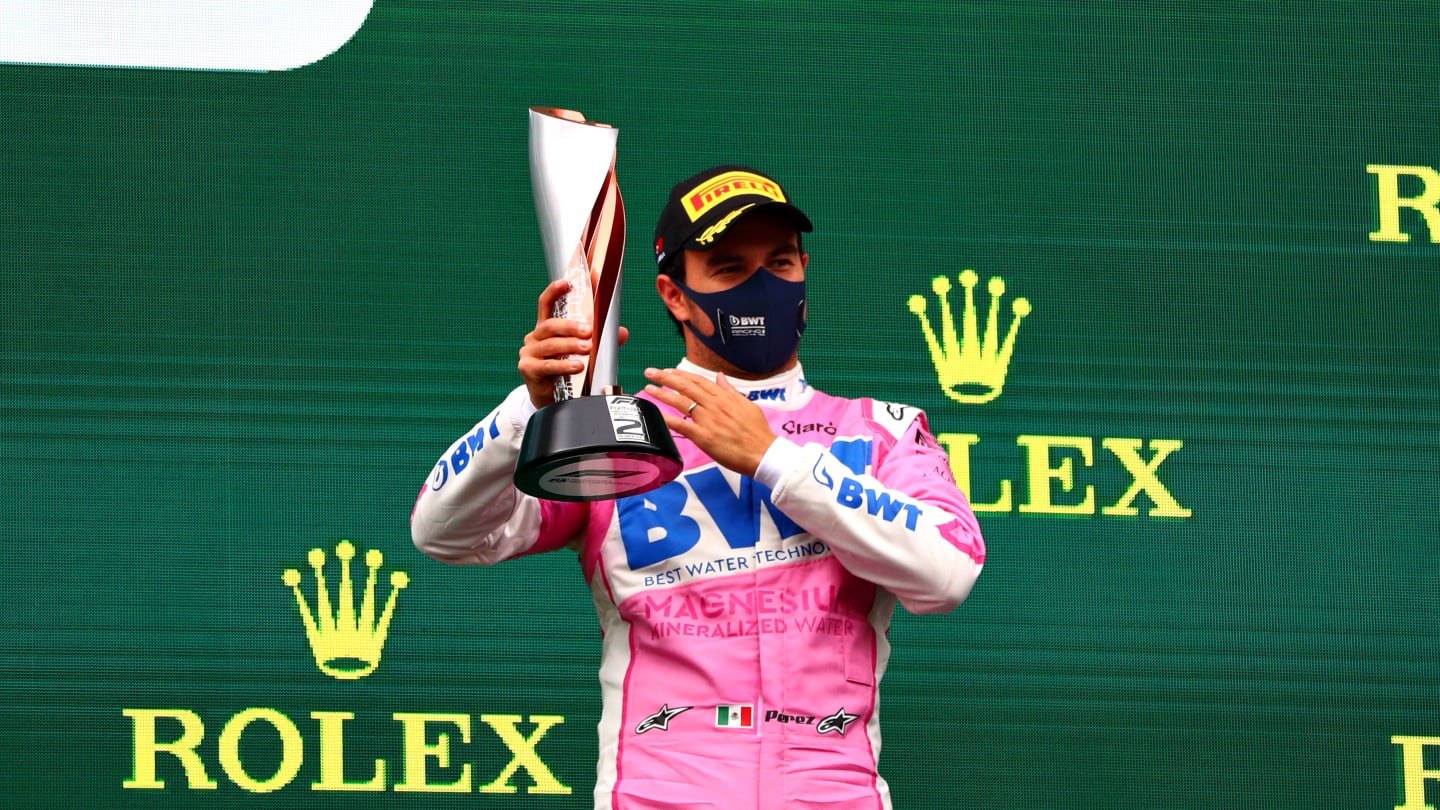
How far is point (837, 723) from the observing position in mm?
1577

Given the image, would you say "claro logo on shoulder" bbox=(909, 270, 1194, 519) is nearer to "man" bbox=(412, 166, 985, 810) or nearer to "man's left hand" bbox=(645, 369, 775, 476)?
"man" bbox=(412, 166, 985, 810)

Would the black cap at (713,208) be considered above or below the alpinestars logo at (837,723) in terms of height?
above

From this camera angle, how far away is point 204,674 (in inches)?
92.8

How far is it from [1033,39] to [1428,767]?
1209 millimetres

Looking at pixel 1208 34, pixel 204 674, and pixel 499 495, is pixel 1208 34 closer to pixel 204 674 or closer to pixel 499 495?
pixel 499 495

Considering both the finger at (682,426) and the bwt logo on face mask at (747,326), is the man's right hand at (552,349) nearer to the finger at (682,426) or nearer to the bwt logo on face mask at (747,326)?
the finger at (682,426)

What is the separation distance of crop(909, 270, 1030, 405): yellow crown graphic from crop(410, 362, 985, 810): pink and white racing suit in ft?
2.71

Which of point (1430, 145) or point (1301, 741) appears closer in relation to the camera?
point (1301, 741)

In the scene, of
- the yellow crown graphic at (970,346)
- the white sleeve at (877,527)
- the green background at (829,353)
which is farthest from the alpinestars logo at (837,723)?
the yellow crown graphic at (970,346)

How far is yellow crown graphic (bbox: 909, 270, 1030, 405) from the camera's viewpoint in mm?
2504

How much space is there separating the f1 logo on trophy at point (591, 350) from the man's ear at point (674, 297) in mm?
138

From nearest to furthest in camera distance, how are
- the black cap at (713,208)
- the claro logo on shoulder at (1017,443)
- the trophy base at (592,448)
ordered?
the trophy base at (592,448) < the black cap at (713,208) < the claro logo on shoulder at (1017,443)

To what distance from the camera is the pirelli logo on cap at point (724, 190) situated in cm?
168

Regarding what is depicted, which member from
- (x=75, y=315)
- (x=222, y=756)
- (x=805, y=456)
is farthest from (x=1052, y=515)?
(x=75, y=315)
